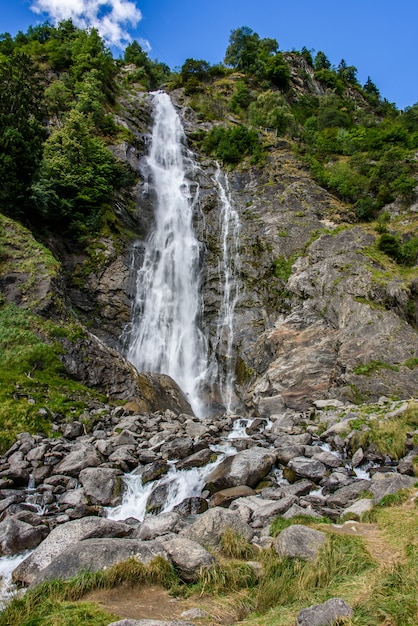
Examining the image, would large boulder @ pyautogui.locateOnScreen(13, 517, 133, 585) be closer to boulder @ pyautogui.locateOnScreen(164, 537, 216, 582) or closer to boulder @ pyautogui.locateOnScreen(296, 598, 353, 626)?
boulder @ pyautogui.locateOnScreen(164, 537, 216, 582)

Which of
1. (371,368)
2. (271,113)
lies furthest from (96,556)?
(271,113)

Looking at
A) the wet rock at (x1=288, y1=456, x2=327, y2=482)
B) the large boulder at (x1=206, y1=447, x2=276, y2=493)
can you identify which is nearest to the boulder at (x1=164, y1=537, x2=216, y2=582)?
the large boulder at (x1=206, y1=447, x2=276, y2=493)

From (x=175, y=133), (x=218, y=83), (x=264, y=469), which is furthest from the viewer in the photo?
(x=218, y=83)

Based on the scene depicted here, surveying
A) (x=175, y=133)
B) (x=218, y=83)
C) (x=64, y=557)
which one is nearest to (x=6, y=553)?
(x=64, y=557)

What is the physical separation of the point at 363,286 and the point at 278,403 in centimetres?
816

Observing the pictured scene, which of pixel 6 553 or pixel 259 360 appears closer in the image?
pixel 6 553

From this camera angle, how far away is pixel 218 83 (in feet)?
178

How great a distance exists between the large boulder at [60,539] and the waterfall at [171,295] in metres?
15.0

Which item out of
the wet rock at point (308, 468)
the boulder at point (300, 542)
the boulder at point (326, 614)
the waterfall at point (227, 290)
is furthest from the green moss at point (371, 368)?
the boulder at point (326, 614)

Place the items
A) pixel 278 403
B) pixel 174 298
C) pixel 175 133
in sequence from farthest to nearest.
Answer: pixel 175 133
pixel 174 298
pixel 278 403

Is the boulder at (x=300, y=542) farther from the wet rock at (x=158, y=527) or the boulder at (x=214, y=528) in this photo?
the wet rock at (x=158, y=527)

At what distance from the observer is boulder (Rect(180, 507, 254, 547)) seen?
561 centimetres

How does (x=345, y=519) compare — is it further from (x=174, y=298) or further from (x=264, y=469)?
(x=174, y=298)

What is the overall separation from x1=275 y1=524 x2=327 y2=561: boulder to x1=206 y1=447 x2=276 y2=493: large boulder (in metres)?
3.97
